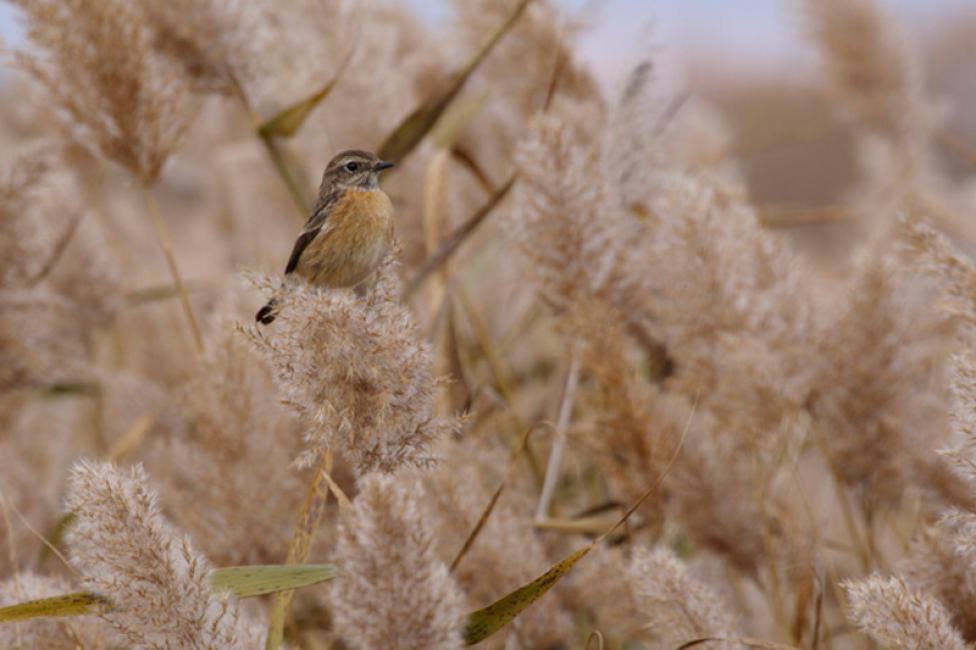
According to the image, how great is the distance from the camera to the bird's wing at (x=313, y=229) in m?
1.56

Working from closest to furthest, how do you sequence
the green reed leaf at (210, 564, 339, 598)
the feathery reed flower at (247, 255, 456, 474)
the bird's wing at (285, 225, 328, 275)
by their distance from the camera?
the feathery reed flower at (247, 255, 456, 474), the green reed leaf at (210, 564, 339, 598), the bird's wing at (285, 225, 328, 275)

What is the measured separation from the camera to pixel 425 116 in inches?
90.4

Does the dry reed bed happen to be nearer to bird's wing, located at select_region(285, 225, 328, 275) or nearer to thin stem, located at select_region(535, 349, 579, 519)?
thin stem, located at select_region(535, 349, 579, 519)

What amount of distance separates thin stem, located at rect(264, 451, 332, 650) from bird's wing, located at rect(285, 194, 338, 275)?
12.2 inches

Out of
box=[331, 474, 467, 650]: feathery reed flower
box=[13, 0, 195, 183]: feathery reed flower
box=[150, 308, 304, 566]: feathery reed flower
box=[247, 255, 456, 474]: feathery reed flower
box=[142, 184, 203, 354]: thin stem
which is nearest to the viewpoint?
box=[331, 474, 467, 650]: feathery reed flower

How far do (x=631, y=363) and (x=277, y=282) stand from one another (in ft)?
2.81

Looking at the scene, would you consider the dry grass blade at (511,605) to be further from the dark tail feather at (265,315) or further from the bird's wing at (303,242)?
the bird's wing at (303,242)

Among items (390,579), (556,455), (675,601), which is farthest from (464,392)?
(390,579)

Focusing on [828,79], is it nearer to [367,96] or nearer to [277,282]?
[367,96]

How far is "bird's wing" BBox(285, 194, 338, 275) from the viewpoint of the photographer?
1.56 metres

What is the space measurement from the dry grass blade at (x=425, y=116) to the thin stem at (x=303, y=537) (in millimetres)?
1013

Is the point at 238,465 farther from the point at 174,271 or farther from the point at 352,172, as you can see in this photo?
the point at 352,172

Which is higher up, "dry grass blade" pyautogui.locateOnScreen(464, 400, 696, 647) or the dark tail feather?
the dark tail feather

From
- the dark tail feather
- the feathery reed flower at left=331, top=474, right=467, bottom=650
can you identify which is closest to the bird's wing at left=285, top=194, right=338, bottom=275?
the dark tail feather
